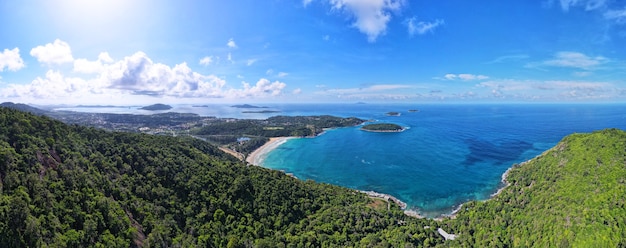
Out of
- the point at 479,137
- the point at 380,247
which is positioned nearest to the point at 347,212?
the point at 380,247

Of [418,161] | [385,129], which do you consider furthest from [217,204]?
[385,129]

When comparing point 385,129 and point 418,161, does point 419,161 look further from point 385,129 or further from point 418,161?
point 385,129

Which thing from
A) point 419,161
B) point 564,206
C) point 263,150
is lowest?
point 419,161

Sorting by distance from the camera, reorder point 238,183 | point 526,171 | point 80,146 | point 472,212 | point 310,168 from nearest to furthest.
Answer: point 80,146, point 238,183, point 472,212, point 526,171, point 310,168

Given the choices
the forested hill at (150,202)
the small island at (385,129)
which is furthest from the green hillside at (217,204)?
the small island at (385,129)

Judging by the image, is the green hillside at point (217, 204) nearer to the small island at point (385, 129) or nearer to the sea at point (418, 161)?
the sea at point (418, 161)

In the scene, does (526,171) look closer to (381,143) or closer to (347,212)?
(347,212)

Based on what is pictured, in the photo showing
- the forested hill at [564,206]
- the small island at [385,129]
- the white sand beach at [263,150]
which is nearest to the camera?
the forested hill at [564,206]
